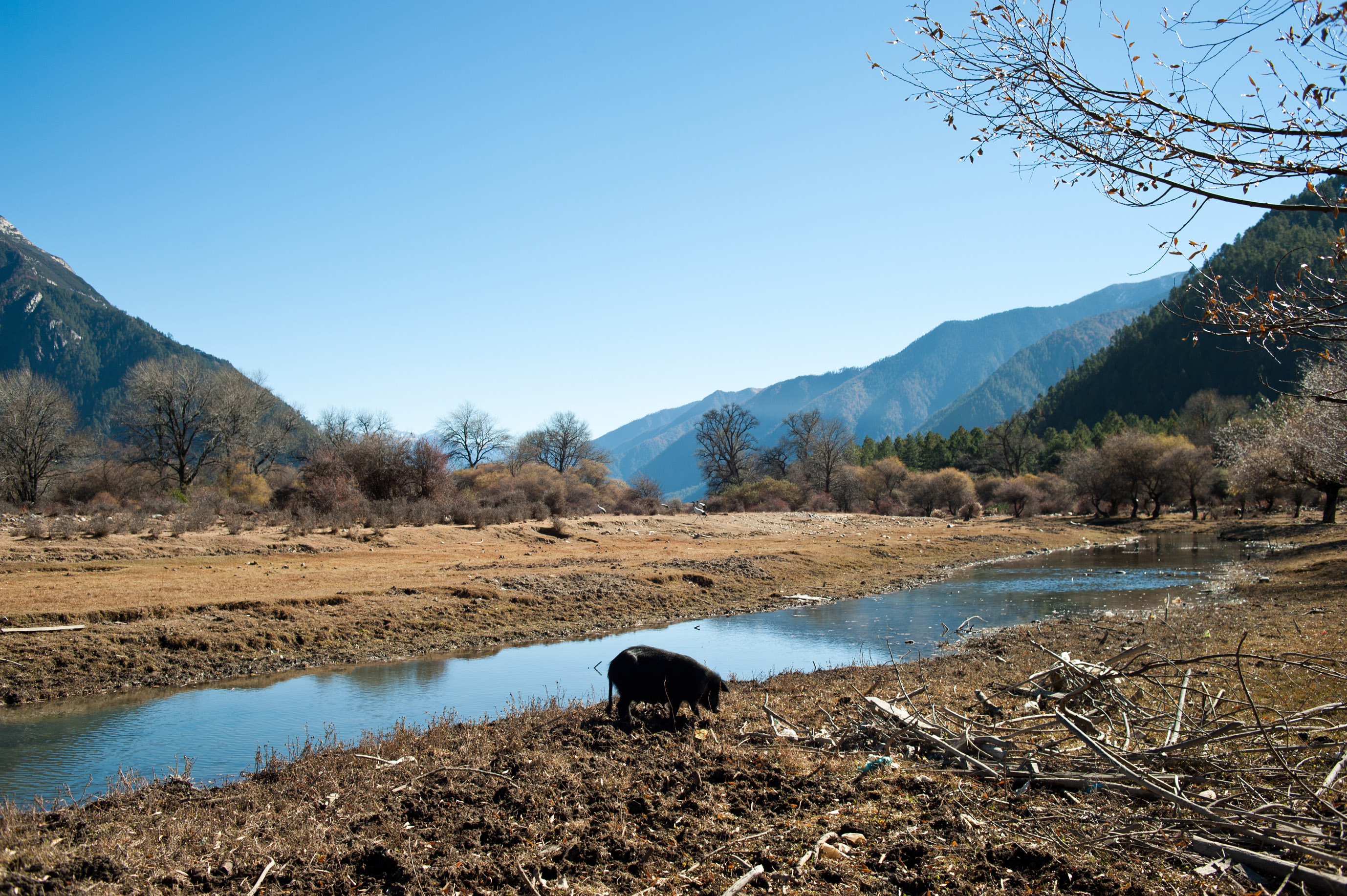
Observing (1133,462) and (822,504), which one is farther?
(822,504)

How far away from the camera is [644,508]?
207 feet

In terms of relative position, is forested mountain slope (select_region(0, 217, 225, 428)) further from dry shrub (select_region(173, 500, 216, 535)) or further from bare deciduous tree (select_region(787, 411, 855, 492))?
dry shrub (select_region(173, 500, 216, 535))

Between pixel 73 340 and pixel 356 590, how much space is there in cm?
18834

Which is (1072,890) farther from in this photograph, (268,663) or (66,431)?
(66,431)

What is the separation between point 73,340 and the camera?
158 metres

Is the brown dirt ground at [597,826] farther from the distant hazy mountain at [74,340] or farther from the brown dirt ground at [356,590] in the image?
the distant hazy mountain at [74,340]

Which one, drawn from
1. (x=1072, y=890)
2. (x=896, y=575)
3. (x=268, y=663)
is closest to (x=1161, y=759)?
(x=1072, y=890)

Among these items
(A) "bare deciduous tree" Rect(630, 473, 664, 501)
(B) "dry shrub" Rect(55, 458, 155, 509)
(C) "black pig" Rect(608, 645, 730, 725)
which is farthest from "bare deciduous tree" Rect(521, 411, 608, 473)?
(C) "black pig" Rect(608, 645, 730, 725)

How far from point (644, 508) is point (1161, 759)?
57709 mm

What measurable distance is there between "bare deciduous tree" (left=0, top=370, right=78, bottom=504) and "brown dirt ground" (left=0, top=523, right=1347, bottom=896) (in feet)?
180

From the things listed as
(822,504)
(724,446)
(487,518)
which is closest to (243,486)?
(487,518)

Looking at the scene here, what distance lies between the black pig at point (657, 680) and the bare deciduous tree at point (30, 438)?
5608 centimetres

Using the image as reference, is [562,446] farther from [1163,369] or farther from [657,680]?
[1163,369]

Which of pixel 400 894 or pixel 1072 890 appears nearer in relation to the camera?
pixel 1072 890
